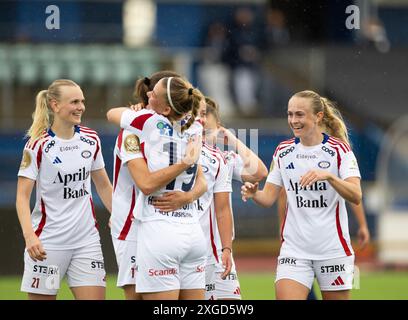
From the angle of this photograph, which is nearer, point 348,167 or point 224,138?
point 348,167

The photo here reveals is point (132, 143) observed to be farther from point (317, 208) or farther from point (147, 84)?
A: point (317, 208)

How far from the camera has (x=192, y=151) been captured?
21.2 ft

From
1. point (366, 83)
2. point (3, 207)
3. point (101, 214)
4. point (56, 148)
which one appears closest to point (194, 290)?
point (56, 148)

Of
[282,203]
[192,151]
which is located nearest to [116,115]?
[192,151]

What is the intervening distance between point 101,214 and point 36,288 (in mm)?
4292

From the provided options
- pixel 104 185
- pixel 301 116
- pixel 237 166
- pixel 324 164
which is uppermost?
pixel 301 116

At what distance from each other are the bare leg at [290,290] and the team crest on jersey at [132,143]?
5.19 ft

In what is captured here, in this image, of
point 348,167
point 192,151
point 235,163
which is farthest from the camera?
point 235,163

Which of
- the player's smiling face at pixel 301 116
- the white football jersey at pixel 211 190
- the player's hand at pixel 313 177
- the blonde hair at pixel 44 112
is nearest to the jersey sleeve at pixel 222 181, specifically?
the white football jersey at pixel 211 190

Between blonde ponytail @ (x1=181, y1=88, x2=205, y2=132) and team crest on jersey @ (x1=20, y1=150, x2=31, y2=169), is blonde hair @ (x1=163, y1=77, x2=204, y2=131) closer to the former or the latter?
blonde ponytail @ (x1=181, y1=88, x2=205, y2=132)

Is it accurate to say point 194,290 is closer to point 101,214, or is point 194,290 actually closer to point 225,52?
point 101,214

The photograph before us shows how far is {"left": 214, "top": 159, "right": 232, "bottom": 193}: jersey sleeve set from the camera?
296 inches

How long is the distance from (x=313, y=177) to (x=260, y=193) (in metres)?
0.73

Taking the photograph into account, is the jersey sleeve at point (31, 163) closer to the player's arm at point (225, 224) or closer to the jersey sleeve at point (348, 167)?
the player's arm at point (225, 224)
